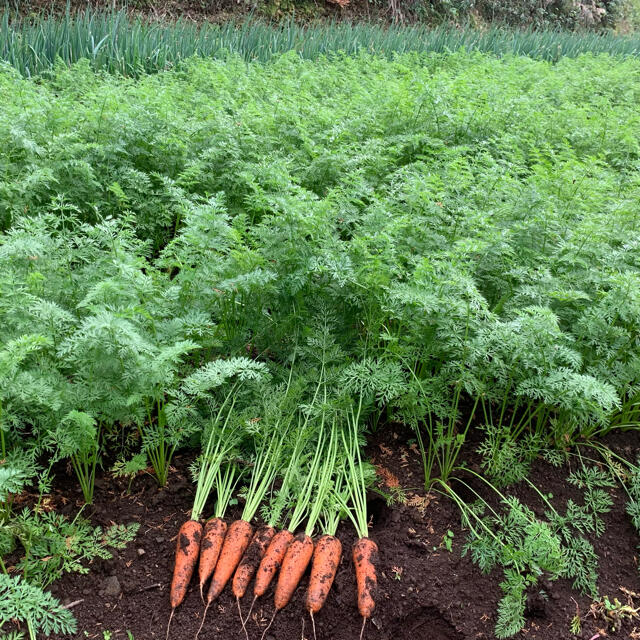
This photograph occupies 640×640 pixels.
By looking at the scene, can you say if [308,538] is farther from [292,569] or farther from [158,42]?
[158,42]

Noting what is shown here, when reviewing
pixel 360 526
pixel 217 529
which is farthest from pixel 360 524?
pixel 217 529

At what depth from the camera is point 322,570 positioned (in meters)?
2.07

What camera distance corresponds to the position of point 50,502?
7.49 feet

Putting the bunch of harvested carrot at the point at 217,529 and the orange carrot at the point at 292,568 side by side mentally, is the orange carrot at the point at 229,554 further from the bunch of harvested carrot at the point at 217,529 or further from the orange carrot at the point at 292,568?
the orange carrot at the point at 292,568

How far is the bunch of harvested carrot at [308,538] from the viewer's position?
80.5 inches

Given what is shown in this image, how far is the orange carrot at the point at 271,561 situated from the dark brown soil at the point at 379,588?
49 mm

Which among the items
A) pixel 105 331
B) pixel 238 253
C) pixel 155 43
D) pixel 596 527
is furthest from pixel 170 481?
pixel 155 43

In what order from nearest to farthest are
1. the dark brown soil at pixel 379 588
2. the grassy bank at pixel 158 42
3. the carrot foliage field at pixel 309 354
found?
1. the dark brown soil at pixel 379 588
2. the carrot foliage field at pixel 309 354
3. the grassy bank at pixel 158 42

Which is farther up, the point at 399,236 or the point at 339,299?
the point at 399,236

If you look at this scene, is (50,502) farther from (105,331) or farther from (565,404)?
(565,404)

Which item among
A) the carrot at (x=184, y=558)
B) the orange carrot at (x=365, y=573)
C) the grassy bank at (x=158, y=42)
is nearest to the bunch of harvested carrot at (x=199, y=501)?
the carrot at (x=184, y=558)

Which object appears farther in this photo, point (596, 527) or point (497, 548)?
point (596, 527)

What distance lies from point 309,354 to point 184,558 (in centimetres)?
103

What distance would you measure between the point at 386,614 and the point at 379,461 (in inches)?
27.7
